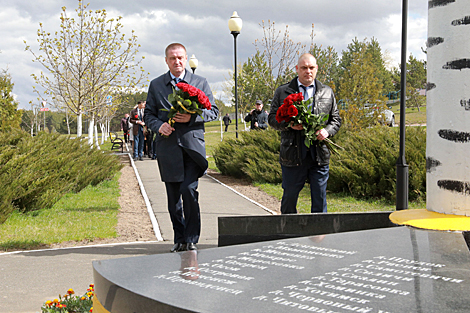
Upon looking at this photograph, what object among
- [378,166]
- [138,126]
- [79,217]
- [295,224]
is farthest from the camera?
[138,126]

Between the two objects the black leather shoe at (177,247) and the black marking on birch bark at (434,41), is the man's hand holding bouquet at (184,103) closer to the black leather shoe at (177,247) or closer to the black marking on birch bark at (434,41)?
the black leather shoe at (177,247)

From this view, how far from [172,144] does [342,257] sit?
309 centimetres

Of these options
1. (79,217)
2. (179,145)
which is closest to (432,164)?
(179,145)

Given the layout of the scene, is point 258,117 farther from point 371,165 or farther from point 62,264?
point 62,264

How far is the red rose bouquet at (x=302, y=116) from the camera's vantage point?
5016mm

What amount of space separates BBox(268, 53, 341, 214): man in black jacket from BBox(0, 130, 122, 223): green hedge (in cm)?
440

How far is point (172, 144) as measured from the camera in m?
5.10

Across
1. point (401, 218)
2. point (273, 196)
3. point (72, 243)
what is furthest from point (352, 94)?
point (401, 218)

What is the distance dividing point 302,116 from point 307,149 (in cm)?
40

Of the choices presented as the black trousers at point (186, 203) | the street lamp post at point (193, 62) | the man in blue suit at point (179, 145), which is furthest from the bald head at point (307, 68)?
the street lamp post at point (193, 62)

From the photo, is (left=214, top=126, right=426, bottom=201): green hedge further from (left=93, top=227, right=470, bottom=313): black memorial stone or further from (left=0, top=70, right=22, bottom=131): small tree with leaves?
(left=0, top=70, right=22, bottom=131): small tree with leaves

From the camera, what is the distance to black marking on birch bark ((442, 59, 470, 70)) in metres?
3.20

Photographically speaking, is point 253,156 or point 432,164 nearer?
point 432,164

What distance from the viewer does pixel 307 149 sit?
5199mm
